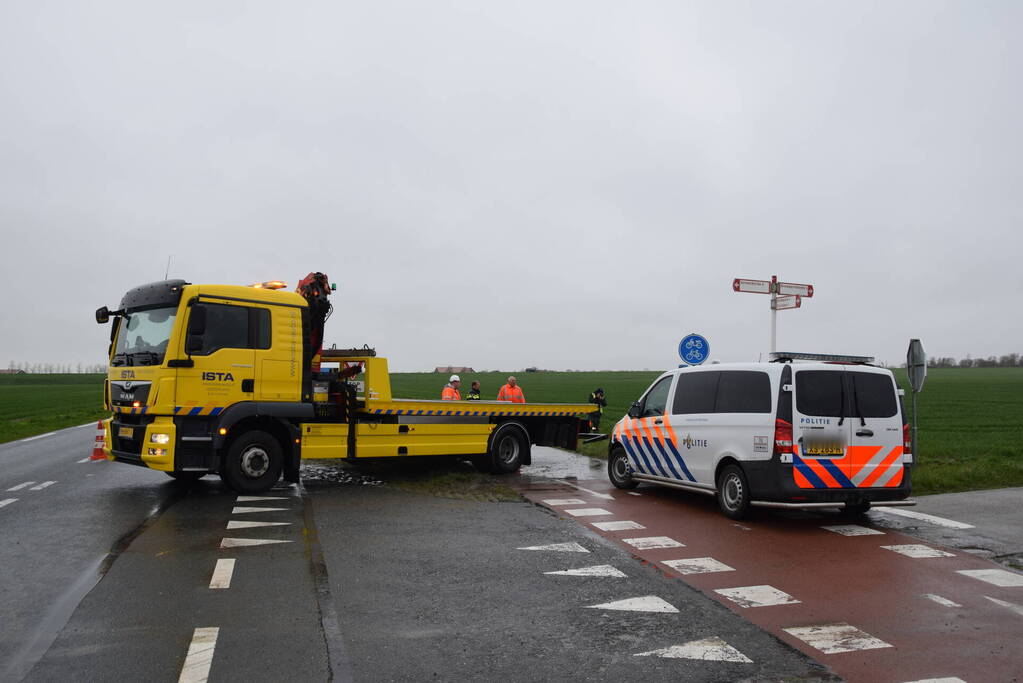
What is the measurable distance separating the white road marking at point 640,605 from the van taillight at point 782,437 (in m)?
3.53

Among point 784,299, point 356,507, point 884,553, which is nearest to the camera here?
point 884,553

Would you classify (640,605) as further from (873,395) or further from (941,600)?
(873,395)

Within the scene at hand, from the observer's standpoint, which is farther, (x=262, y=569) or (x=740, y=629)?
(x=262, y=569)

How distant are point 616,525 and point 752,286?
8007 mm

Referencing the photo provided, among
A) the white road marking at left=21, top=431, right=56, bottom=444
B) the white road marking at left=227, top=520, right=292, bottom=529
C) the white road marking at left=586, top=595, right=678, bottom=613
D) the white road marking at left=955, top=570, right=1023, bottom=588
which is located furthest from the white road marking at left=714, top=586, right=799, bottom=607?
the white road marking at left=21, top=431, right=56, bottom=444

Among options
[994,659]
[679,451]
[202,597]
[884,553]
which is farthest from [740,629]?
[679,451]

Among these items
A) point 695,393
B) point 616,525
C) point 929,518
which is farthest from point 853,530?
point 616,525

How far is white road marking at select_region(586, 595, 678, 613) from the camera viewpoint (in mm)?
5777

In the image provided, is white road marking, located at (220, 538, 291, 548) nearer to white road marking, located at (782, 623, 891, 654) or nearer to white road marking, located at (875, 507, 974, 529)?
white road marking, located at (782, 623, 891, 654)

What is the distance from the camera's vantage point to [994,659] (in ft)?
15.8

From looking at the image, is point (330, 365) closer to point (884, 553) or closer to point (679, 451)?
point (679, 451)

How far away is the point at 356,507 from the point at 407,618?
15.8ft

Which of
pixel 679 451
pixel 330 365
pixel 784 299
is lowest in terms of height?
pixel 679 451

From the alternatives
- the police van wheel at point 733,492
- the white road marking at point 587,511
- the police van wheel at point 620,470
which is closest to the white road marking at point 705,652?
the police van wheel at point 733,492
